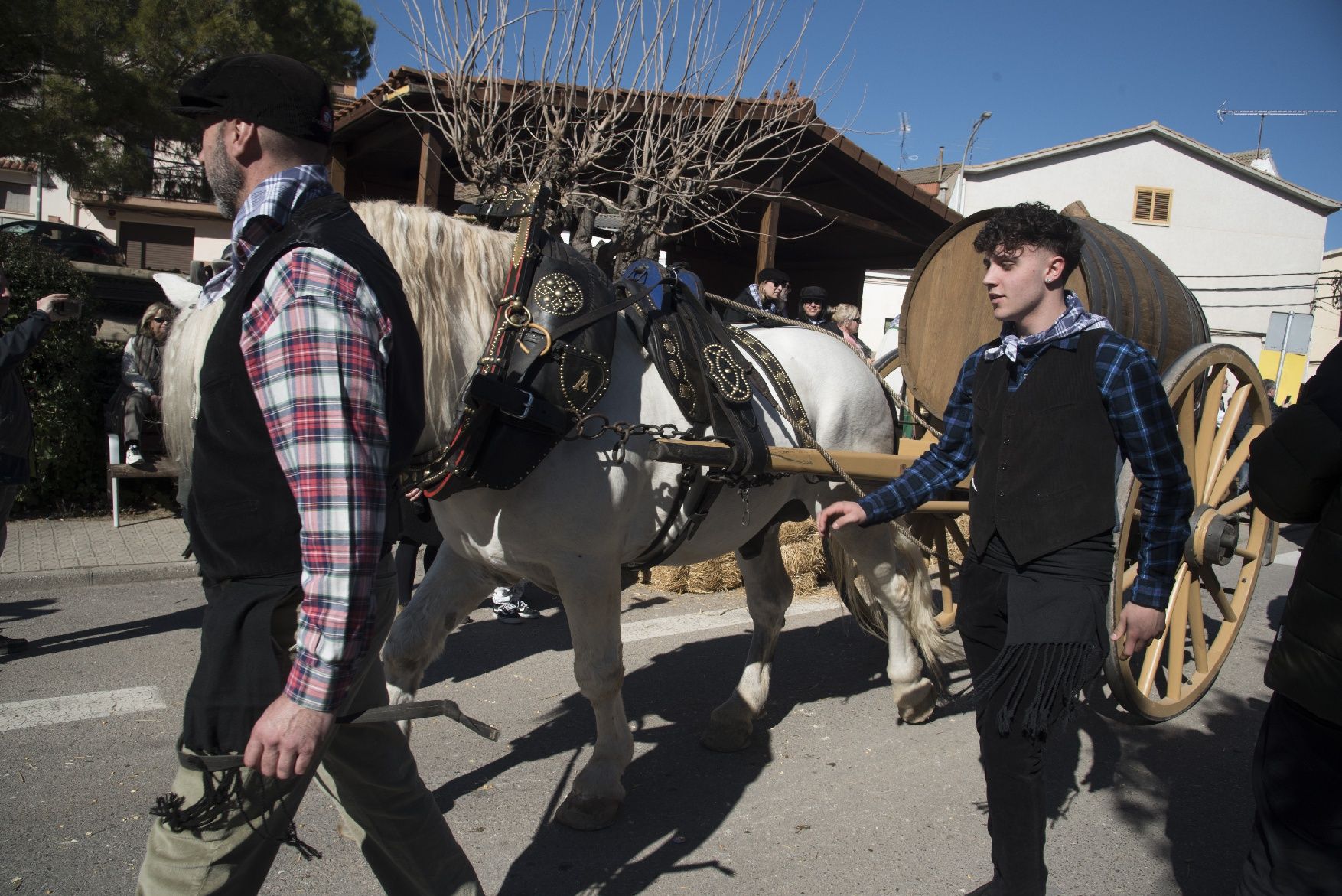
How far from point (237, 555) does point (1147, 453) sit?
1848mm

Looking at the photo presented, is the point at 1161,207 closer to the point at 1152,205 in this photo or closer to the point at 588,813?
the point at 1152,205

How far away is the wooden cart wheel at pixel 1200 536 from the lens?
3.14m

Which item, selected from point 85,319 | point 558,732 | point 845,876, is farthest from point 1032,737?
point 85,319

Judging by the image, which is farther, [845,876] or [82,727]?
[82,727]

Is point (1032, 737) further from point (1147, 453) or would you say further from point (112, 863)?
point (112, 863)

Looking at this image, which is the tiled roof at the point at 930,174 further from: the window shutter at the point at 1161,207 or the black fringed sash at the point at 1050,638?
the black fringed sash at the point at 1050,638

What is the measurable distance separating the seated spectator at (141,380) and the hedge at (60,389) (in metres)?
0.44

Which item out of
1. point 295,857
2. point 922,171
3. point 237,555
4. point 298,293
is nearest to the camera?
point 298,293

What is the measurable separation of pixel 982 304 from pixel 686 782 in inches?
84.4

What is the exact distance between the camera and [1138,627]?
2.14m

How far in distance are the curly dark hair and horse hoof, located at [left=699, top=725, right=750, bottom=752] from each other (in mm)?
2111

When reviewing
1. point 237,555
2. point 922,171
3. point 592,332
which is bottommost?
point 237,555

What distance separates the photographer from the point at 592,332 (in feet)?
8.02

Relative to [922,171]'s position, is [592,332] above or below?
below
